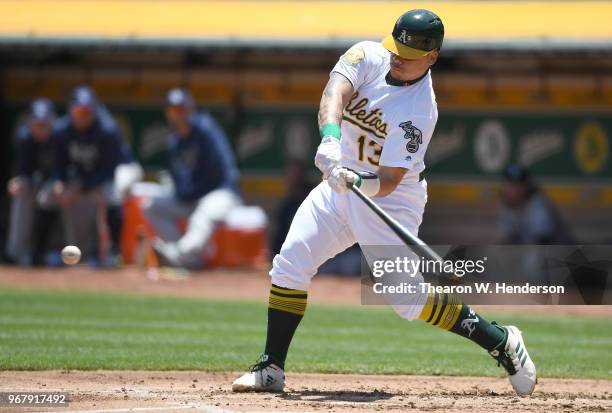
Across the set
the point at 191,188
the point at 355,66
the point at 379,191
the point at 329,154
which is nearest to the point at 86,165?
the point at 191,188

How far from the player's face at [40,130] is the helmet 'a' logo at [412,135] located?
8.58 meters

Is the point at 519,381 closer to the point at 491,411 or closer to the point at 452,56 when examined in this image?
the point at 491,411

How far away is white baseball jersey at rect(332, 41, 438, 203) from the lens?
5.85 m

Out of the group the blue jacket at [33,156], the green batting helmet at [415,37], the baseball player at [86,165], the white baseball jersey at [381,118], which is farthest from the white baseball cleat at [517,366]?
the blue jacket at [33,156]

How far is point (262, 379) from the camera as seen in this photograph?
19.8 feet

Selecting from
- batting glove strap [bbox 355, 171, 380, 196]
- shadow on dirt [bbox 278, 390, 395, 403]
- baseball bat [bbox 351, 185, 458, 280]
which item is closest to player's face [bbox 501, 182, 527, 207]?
shadow on dirt [bbox 278, 390, 395, 403]

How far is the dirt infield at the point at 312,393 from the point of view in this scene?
18.2 ft

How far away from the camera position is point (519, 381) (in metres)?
6.05

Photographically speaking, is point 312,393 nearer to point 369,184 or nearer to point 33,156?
point 369,184

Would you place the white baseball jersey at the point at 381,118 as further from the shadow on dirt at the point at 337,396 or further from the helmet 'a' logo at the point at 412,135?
the shadow on dirt at the point at 337,396

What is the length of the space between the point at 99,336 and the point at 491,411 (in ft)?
11.7

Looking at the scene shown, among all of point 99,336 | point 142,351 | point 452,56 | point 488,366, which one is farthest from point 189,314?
point 452,56

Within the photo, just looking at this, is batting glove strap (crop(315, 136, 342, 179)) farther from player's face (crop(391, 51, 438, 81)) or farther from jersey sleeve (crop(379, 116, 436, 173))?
player's face (crop(391, 51, 438, 81))

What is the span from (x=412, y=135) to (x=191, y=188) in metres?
7.43
